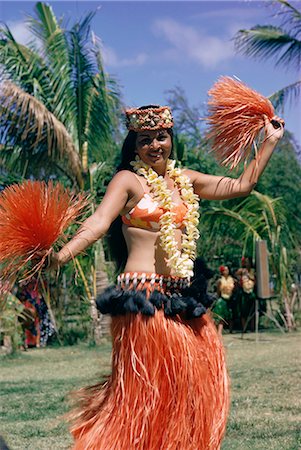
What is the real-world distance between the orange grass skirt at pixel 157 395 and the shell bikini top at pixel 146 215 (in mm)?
349

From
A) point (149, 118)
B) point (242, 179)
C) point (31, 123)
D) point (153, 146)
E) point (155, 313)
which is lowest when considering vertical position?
point (155, 313)

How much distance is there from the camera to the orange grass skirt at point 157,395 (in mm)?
2881

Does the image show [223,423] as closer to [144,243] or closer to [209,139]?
[144,243]

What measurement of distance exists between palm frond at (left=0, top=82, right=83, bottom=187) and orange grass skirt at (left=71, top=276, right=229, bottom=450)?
7.61 meters

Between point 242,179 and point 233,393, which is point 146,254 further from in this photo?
point 233,393

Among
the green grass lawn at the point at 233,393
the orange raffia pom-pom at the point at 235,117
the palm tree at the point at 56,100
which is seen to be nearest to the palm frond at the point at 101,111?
the palm tree at the point at 56,100

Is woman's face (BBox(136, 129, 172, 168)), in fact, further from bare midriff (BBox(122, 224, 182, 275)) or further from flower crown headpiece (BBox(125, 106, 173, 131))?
bare midriff (BBox(122, 224, 182, 275))

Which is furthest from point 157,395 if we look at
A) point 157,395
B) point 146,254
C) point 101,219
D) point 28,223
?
point 28,223

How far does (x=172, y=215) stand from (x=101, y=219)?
0.95 ft

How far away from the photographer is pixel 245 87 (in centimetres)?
326

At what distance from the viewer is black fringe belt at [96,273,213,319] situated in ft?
9.73

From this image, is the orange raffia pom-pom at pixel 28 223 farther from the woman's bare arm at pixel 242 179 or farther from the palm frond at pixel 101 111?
the palm frond at pixel 101 111

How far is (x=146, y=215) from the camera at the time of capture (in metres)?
3.07

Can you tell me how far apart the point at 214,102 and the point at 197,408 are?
122 centimetres
